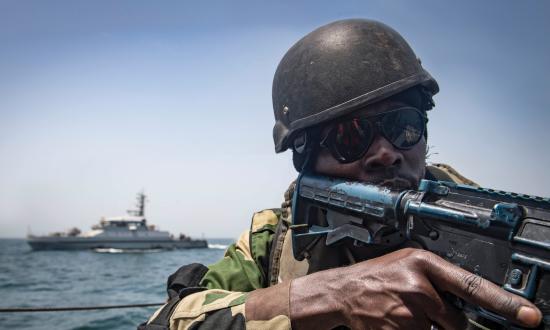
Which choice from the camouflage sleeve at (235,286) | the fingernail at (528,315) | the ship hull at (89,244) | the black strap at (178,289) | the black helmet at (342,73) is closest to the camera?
the fingernail at (528,315)

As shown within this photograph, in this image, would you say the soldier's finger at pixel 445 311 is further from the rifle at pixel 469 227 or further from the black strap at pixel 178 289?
the black strap at pixel 178 289

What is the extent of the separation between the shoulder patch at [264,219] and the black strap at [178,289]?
1.27ft

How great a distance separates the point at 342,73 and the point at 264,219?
37.3 inches

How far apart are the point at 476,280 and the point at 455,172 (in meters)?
1.33

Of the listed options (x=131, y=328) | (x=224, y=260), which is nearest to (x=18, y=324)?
(x=131, y=328)

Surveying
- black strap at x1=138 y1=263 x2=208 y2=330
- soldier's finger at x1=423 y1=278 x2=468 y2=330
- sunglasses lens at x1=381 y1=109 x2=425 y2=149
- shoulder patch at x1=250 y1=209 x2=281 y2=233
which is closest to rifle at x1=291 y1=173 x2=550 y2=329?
soldier's finger at x1=423 y1=278 x2=468 y2=330

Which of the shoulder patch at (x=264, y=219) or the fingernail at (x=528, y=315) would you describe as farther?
the shoulder patch at (x=264, y=219)

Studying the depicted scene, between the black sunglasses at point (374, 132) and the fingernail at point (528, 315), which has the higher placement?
the black sunglasses at point (374, 132)

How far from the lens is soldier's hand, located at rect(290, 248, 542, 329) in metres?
0.99

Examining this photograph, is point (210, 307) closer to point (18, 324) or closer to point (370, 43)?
point (370, 43)

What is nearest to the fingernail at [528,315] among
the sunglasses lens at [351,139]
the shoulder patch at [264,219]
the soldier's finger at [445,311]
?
the soldier's finger at [445,311]

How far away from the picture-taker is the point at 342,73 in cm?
202

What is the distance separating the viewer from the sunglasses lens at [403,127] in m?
1.82

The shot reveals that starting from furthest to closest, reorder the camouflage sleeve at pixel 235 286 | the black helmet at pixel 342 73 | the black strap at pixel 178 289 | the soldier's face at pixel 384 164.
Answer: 1. the black helmet at pixel 342 73
2. the soldier's face at pixel 384 164
3. the black strap at pixel 178 289
4. the camouflage sleeve at pixel 235 286
